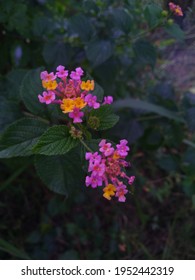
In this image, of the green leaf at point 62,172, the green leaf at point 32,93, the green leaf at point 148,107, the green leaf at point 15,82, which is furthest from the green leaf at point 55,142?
the green leaf at point 148,107

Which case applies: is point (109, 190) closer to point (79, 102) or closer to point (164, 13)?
point (79, 102)

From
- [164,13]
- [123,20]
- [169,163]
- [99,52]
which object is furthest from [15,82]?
[169,163]

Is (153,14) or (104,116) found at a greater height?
(153,14)

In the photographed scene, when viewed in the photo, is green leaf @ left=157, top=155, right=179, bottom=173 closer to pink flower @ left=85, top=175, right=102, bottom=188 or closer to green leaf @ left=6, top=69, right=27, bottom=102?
green leaf @ left=6, top=69, right=27, bottom=102

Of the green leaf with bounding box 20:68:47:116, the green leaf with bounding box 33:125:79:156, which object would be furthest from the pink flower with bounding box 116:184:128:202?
the green leaf with bounding box 20:68:47:116

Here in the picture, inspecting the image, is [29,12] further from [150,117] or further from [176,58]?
[176,58]

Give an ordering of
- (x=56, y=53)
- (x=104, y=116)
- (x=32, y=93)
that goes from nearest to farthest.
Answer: (x=104, y=116), (x=32, y=93), (x=56, y=53)
